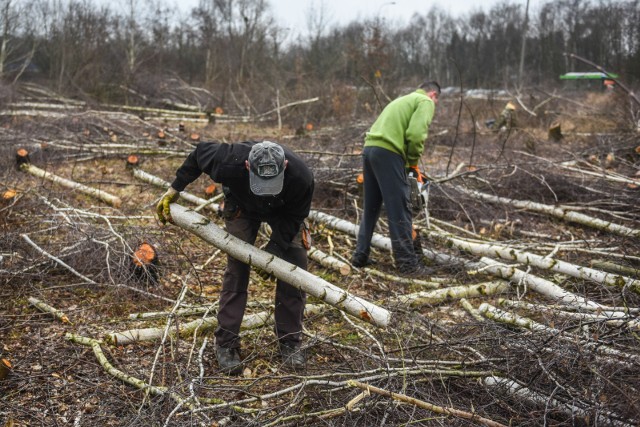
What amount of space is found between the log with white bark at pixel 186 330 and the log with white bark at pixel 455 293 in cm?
123

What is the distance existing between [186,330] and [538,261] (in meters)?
3.31

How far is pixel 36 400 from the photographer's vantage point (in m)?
3.23

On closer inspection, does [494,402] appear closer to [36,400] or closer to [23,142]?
[36,400]

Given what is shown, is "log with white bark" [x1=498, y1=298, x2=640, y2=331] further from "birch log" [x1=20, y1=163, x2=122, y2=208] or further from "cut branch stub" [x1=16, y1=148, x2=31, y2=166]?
"cut branch stub" [x1=16, y1=148, x2=31, y2=166]

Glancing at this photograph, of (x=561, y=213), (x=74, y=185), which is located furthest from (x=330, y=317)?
(x=74, y=185)

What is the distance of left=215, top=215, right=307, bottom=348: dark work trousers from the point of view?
12.0 ft

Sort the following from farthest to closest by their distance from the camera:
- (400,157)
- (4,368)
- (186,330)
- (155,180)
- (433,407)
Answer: (155,180) → (400,157) → (186,330) → (4,368) → (433,407)

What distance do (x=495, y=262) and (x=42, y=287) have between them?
4068mm

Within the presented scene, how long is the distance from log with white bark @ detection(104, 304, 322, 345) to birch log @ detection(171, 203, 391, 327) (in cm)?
67

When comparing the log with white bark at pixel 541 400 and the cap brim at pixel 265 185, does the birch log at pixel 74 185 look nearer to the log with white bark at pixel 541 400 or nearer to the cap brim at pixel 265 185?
the cap brim at pixel 265 185

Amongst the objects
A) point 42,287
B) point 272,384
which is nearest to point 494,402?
point 272,384

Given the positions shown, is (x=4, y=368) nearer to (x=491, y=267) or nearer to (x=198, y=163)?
(x=198, y=163)

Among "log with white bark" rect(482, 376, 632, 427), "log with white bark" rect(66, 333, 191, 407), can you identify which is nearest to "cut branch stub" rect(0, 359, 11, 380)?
"log with white bark" rect(66, 333, 191, 407)

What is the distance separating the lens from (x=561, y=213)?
24.1ft
